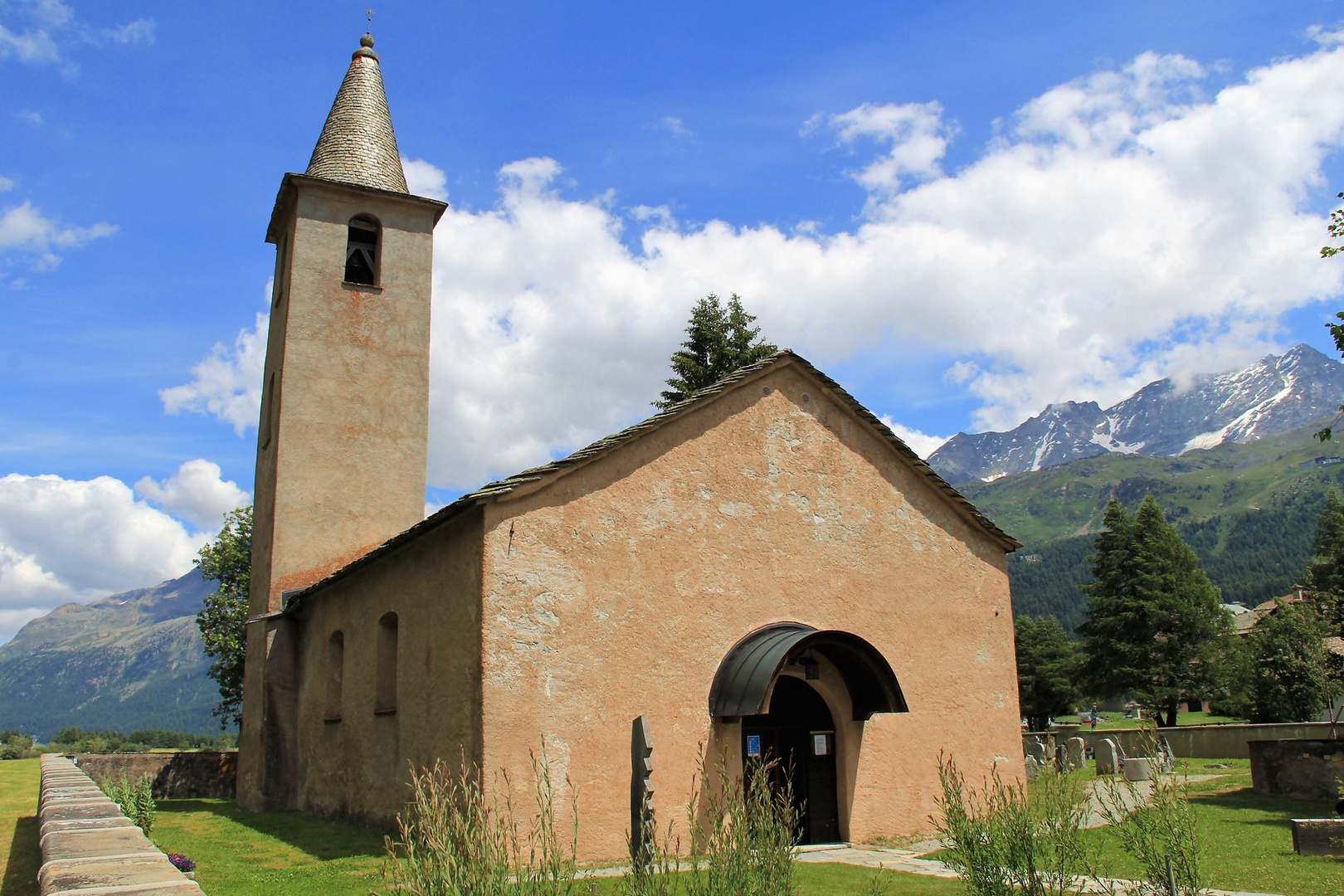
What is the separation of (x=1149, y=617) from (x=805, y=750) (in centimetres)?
3970

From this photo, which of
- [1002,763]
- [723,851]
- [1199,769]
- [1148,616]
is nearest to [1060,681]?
[1148,616]

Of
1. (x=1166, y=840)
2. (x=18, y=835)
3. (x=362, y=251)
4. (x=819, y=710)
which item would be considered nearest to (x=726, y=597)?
(x=819, y=710)

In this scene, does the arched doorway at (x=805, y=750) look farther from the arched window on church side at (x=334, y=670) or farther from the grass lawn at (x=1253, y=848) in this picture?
the arched window on church side at (x=334, y=670)

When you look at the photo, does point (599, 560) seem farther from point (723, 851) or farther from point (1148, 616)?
point (1148, 616)

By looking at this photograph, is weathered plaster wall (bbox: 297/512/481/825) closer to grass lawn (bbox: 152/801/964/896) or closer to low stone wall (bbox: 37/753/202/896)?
grass lawn (bbox: 152/801/964/896)

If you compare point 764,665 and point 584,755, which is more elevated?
point 764,665

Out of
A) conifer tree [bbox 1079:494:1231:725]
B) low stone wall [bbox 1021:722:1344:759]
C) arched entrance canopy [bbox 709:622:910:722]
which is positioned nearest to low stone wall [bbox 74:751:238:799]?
arched entrance canopy [bbox 709:622:910:722]

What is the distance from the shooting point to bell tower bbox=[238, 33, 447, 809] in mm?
19391

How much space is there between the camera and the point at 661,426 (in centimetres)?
1309

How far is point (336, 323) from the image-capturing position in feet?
69.2

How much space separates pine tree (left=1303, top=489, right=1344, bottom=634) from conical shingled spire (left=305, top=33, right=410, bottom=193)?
2922cm

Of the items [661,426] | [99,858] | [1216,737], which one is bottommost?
[1216,737]

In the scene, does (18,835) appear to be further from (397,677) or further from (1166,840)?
(1166,840)

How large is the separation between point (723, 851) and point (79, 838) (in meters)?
4.09
